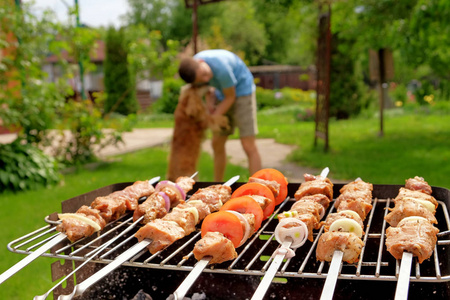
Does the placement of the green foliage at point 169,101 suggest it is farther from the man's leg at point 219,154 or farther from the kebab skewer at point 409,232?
the kebab skewer at point 409,232

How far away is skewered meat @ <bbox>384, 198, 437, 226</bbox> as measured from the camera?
1.85m

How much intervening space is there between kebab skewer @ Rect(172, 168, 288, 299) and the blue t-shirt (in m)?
3.03

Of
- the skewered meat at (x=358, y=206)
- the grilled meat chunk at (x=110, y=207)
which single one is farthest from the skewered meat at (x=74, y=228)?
the skewered meat at (x=358, y=206)

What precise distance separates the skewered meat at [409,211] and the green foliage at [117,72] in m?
16.6

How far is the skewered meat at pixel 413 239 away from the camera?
59.2 inches

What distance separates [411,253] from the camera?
150cm

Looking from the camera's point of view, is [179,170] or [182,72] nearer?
[182,72]

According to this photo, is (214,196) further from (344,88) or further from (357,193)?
(344,88)

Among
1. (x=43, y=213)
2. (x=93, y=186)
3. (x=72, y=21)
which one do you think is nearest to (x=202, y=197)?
(x=43, y=213)

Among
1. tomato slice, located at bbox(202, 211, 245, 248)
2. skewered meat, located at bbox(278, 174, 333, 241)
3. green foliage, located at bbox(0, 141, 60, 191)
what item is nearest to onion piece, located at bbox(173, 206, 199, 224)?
tomato slice, located at bbox(202, 211, 245, 248)

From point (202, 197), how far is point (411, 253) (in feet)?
3.40

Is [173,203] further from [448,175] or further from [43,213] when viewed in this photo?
[448,175]

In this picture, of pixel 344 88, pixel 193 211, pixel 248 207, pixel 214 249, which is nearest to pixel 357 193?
pixel 248 207

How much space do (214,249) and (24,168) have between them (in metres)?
5.74
